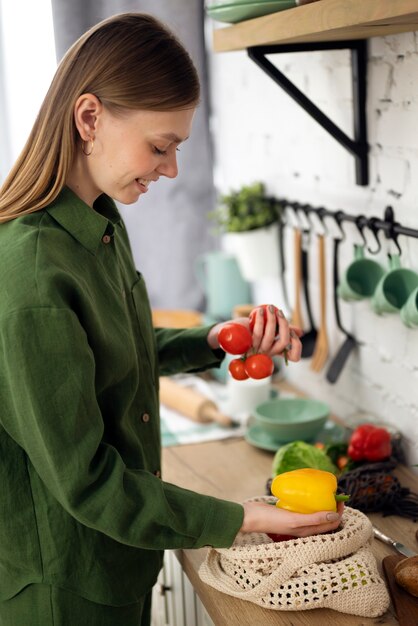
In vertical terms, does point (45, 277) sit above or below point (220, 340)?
above

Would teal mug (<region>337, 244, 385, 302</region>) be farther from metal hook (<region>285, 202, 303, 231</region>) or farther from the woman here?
the woman

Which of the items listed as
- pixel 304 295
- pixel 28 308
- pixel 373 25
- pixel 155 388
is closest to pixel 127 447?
pixel 155 388

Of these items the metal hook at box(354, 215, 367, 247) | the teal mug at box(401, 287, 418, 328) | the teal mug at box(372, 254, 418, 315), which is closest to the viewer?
the teal mug at box(401, 287, 418, 328)

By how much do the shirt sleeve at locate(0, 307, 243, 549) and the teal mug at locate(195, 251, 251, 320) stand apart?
1.31 meters

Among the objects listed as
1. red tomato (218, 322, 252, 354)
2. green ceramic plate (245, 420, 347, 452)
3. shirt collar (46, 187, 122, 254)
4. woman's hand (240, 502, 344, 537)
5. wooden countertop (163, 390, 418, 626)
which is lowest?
wooden countertop (163, 390, 418, 626)

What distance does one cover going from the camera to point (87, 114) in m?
1.10

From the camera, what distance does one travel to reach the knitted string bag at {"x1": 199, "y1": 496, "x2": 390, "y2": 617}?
1144 millimetres

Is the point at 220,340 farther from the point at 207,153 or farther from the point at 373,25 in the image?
the point at 207,153

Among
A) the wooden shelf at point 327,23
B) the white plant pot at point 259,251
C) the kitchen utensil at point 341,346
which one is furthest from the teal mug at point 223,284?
the wooden shelf at point 327,23

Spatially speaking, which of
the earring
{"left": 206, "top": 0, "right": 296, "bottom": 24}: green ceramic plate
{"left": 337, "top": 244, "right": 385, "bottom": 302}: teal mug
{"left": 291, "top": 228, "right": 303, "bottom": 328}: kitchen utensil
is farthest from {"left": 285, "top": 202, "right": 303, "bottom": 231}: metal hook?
the earring

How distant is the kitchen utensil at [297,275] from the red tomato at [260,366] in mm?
697

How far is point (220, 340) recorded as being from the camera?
139cm

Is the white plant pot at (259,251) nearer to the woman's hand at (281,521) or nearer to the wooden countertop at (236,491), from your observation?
the wooden countertop at (236,491)

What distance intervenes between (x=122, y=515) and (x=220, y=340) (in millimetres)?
413
